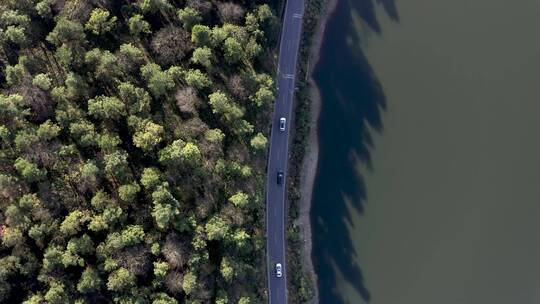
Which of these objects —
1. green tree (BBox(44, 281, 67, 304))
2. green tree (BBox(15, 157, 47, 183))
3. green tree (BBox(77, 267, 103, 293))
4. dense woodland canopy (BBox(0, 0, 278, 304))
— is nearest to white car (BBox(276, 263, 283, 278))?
dense woodland canopy (BBox(0, 0, 278, 304))

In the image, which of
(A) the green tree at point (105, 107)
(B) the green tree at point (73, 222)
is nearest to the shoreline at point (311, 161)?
(A) the green tree at point (105, 107)

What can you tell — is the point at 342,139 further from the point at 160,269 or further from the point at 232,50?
the point at 160,269

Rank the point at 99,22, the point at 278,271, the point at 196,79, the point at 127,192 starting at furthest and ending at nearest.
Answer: the point at 278,271 < the point at 196,79 < the point at 99,22 < the point at 127,192

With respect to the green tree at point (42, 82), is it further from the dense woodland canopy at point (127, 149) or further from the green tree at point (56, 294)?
the green tree at point (56, 294)

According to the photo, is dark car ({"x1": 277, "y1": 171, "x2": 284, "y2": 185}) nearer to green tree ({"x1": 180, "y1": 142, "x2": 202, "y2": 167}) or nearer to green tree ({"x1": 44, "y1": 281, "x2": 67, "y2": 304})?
green tree ({"x1": 180, "y1": 142, "x2": 202, "y2": 167})

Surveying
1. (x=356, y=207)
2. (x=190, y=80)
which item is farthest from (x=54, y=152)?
(x=356, y=207)

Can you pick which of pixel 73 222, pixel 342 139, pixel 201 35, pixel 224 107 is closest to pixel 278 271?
pixel 342 139

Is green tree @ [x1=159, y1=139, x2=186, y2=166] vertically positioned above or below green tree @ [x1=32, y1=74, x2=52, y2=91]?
below
